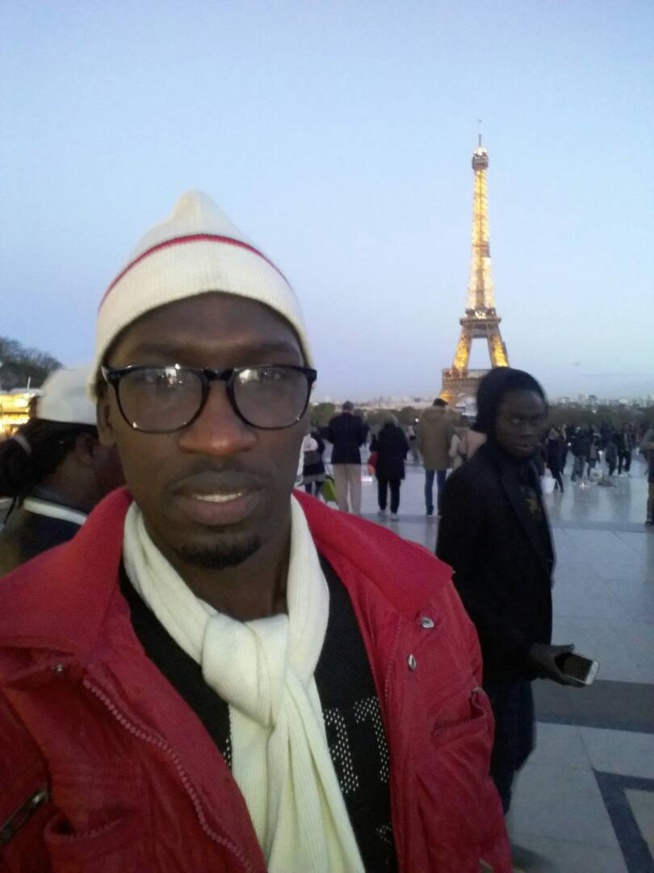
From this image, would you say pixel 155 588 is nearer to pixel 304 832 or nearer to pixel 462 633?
pixel 304 832

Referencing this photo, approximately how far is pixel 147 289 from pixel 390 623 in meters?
0.81

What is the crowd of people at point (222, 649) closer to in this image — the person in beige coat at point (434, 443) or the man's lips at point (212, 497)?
the man's lips at point (212, 497)

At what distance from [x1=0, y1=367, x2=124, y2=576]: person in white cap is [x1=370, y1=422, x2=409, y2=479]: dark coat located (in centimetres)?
798

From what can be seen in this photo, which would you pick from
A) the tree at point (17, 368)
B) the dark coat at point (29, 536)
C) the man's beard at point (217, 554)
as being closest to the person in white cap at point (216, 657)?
the man's beard at point (217, 554)

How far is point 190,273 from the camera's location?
114 cm

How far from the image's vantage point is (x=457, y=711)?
1280 millimetres

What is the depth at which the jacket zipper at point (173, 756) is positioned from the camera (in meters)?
0.96

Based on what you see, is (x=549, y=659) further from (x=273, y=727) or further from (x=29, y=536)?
(x=29, y=536)

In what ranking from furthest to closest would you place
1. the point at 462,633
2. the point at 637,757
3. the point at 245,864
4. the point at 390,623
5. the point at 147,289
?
1. the point at 637,757
2. the point at 462,633
3. the point at 390,623
4. the point at 147,289
5. the point at 245,864

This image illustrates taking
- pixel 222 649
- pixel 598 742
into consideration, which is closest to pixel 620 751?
pixel 598 742

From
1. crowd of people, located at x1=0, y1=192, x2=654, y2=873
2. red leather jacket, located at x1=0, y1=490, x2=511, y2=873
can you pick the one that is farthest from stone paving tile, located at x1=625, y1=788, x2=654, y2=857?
red leather jacket, located at x1=0, y1=490, x2=511, y2=873

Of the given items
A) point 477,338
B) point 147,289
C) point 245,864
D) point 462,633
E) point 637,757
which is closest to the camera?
point 245,864

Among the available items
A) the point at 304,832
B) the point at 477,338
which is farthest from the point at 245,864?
the point at 477,338

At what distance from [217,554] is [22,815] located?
47cm
